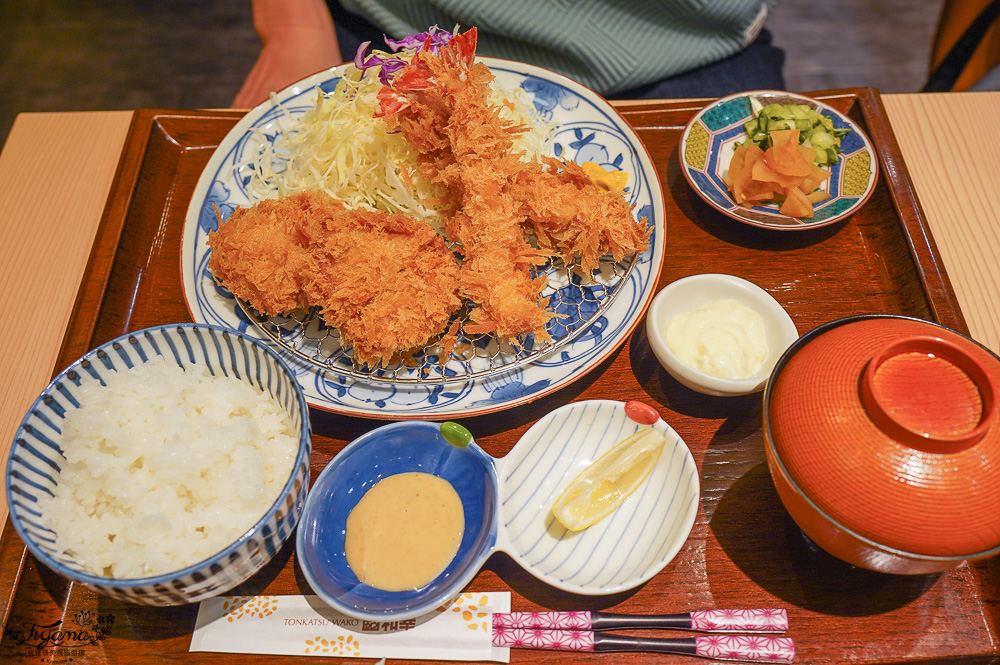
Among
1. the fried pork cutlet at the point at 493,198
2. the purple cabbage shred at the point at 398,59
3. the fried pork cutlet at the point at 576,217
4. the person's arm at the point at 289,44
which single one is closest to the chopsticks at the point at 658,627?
the fried pork cutlet at the point at 493,198

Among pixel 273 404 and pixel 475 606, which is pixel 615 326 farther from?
pixel 273 404

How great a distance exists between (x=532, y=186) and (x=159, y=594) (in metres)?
1.60

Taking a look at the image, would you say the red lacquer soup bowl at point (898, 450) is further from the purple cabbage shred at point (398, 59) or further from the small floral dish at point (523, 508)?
the purple cabbage shred at point (398, 59)

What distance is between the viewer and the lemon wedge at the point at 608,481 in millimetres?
1694

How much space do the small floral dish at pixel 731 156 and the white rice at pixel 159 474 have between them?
5.93ft

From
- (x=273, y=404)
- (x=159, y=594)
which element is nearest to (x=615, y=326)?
(x=273, y=404)

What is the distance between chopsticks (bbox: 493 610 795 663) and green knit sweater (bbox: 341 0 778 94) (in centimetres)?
245

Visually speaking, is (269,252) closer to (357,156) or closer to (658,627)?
(357,156)

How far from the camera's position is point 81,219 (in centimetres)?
252

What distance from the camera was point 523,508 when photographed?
175 centimetres

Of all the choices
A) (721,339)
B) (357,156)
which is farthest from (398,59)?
(721,339)

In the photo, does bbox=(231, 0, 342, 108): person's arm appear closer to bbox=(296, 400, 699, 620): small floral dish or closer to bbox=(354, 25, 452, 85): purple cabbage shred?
bbox=(354, 25, 452, 85): purple cabbage shred

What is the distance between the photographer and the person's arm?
299 centimetres

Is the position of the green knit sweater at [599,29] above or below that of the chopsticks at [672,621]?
above
